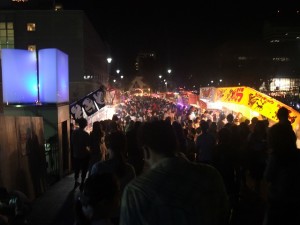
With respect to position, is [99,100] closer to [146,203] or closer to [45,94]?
[45,94]

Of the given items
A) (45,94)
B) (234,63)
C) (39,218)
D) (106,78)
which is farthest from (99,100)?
(106,78)

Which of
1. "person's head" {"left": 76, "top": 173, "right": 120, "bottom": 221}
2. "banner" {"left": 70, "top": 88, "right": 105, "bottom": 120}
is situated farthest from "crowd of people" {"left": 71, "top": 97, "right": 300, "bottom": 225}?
"banner" {"left": 70, "top": 88, "right": 105, "bottom": 120}

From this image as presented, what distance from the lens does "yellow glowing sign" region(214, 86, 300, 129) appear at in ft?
39.8

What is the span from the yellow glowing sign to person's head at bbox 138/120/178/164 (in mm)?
10272

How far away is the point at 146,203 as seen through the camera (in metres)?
2.21

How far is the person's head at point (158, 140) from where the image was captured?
97.1 inches

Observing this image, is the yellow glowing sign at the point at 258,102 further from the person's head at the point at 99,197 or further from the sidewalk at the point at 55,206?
Answer: the person's head at the point at 99,197

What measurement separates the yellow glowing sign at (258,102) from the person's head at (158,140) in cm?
1027

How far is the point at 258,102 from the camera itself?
44.6 feet

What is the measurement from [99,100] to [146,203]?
13.7 m

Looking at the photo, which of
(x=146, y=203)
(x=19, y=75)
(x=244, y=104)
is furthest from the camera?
(x=244, y=104)

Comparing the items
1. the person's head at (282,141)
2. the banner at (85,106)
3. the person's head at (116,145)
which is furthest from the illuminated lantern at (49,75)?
the person's head at (282,141)

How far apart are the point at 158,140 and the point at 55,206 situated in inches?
266

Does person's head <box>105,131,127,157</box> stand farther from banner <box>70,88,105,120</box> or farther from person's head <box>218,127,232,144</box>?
banner <box>70,88,105,120</box>
